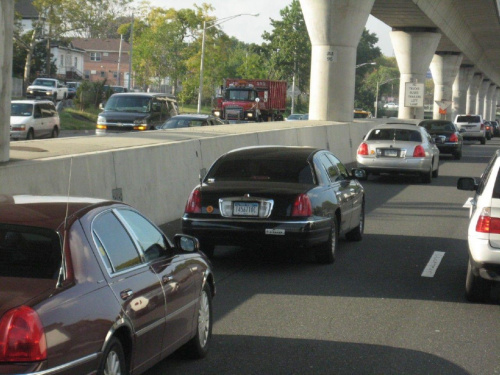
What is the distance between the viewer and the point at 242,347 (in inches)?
302

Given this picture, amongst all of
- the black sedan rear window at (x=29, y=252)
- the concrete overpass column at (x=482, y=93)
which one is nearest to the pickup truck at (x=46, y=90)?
the black sedan rear window at (x=29, y=252)

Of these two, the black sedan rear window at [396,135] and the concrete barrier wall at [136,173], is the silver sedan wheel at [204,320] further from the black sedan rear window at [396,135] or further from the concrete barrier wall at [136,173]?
the black sedan rear window at [396,135]

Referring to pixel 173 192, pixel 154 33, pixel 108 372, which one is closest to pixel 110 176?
pixel 173 192

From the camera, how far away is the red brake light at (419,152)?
2433 cm

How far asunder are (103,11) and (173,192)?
236ft

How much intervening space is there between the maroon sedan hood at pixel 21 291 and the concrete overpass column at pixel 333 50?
93.3ft

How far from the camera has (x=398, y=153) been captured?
79.8ft

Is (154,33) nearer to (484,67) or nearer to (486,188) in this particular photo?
(484,67)

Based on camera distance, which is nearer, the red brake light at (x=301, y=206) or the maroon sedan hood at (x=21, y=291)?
the maroon sedan hood at (x=21, y=291)

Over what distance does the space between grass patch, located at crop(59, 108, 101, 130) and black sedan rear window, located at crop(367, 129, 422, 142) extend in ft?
80.6

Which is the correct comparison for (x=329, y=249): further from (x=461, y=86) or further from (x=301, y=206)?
(x=461, y=86)

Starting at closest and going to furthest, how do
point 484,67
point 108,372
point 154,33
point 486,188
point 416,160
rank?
point 108,372 → point 486,188 → point 416,160 → point 154,33 → point 484,67

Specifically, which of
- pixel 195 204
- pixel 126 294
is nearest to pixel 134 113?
pixel 195 204

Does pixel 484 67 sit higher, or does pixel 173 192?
pixel 484 67
